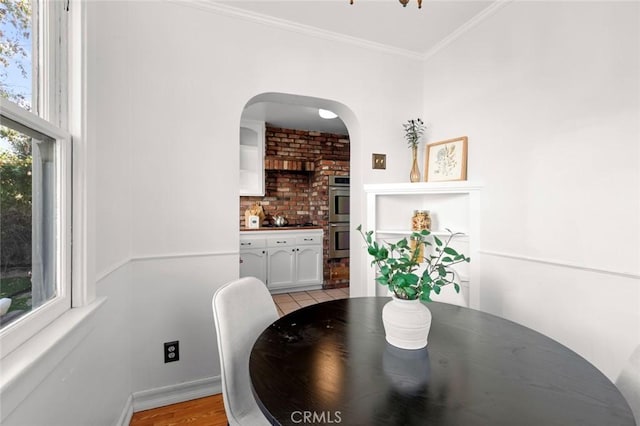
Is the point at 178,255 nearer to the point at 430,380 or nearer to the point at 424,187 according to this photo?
the point at 430,380

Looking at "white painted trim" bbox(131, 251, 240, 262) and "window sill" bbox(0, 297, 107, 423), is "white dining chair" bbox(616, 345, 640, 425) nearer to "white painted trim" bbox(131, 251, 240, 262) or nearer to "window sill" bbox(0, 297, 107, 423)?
"window sill" bbox(0, 297, 107, 423)

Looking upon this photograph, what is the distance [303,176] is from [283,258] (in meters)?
1.51

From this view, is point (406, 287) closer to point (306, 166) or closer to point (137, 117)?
point (137, 117)

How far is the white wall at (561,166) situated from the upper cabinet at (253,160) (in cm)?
307

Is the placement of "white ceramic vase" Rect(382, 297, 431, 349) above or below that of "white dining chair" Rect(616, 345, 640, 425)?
above

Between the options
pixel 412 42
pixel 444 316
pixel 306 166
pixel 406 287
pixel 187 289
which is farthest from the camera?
pixel 306 166

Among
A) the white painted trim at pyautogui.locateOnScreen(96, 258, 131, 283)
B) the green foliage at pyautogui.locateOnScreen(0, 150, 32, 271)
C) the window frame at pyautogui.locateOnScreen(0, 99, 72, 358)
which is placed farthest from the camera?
the white painted trim at pyautogui.locateOnScreen(96, 258, 131, 283)

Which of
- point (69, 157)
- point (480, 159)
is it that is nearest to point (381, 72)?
point (480, 159)

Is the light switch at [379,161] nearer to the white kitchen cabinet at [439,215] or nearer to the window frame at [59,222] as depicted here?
the white kitchen cabinet at [439,215]

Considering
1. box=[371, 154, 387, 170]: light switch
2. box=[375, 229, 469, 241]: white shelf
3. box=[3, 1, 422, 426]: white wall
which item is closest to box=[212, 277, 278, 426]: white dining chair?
box=[3, 1, 422, 426]: white wall

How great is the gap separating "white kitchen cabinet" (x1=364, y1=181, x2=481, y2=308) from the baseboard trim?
1.29 metres

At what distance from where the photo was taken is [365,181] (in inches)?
97.3

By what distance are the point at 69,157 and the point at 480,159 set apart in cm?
231

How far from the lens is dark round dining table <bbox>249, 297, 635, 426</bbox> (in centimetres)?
71
